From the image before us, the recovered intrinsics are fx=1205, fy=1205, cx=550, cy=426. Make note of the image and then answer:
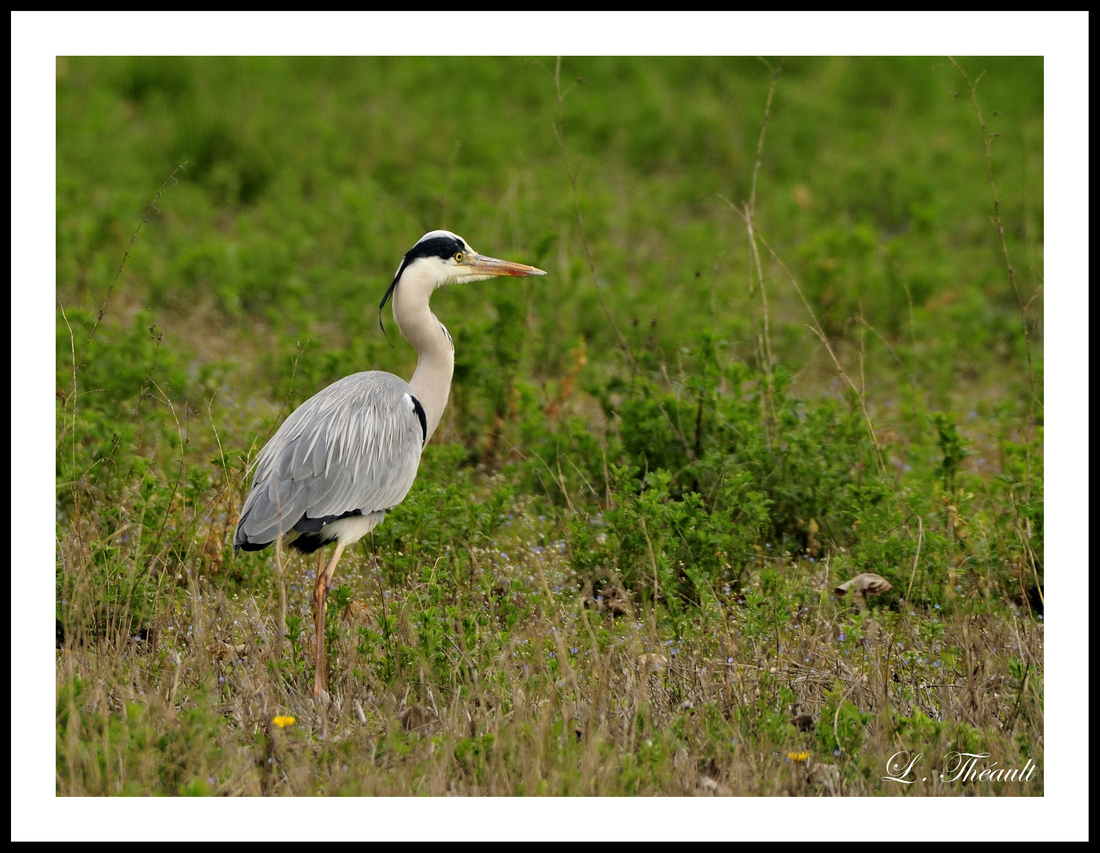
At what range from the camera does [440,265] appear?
4.72 m

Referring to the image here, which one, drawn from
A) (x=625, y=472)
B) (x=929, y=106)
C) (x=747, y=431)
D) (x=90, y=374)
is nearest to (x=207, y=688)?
(x=625, y=472)

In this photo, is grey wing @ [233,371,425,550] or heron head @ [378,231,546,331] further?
heron head @ [378,231,546,331]

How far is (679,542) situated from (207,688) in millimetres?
1842

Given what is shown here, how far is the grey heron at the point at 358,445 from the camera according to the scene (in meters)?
4.30

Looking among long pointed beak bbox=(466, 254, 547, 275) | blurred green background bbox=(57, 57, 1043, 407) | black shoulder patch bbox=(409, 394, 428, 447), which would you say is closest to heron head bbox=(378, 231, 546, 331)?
long pointed beak bbox=(466, 254, 547, 275)

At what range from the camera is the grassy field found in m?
3.63

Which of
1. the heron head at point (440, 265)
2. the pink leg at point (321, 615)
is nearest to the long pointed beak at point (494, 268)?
the heron head at point (440, 265)

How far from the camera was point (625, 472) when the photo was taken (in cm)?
476

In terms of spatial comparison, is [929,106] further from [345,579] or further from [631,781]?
[631,781]

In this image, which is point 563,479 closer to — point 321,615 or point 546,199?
point 321,615

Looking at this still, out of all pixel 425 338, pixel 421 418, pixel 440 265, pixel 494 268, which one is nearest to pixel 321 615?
pixel 421 418

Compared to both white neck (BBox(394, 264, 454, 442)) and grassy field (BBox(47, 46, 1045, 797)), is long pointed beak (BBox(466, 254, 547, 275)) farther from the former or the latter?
grassy field (BBox(47, 46, 1045, 797))
